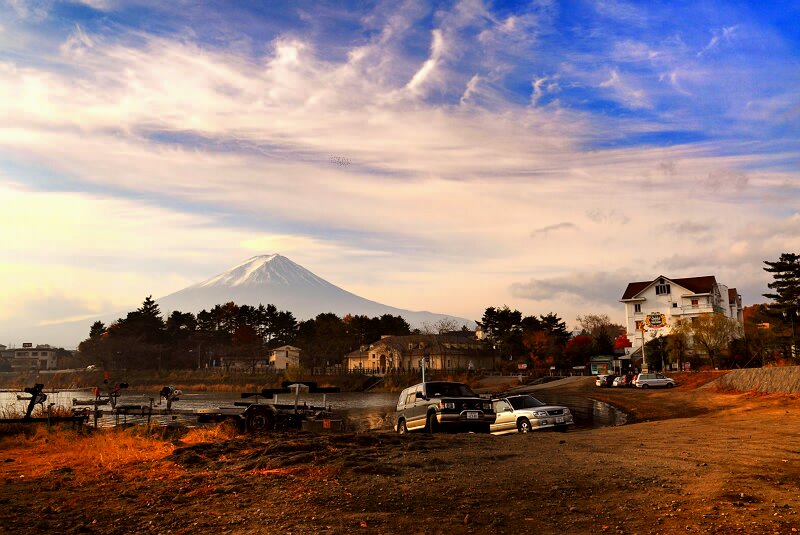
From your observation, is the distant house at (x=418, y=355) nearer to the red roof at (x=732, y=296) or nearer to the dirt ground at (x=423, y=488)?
the red roof at (x=732, y=296)

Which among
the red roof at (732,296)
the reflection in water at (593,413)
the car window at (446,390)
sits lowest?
the reflection in water at (593,413)

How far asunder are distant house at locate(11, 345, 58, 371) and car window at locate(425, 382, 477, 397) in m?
174

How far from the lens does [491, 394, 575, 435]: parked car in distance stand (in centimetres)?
2403

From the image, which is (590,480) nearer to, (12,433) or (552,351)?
(12,433)

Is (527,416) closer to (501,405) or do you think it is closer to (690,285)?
(501,405)

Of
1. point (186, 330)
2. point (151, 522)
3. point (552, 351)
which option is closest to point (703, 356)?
point (552, 351)

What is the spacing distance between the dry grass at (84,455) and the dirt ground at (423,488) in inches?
5.3

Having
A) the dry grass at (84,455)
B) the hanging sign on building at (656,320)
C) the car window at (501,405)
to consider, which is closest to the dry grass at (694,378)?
the hanging sign on building at (656,320)

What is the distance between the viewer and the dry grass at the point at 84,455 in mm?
14805

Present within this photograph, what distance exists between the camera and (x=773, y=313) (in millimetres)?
66562

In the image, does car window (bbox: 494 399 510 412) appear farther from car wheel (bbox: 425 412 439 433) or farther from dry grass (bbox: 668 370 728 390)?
dry grass (bbox: 668 370 728 390)

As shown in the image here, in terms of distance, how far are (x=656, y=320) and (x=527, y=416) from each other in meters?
71.7

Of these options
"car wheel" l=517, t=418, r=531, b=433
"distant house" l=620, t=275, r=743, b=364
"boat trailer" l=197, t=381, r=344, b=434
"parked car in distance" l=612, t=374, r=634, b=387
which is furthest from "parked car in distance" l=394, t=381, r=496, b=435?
"distant house" l=620, t=275, r=743, b=364

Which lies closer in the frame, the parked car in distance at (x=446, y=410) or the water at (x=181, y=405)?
the parked car in distance at (x=446, y=410)
